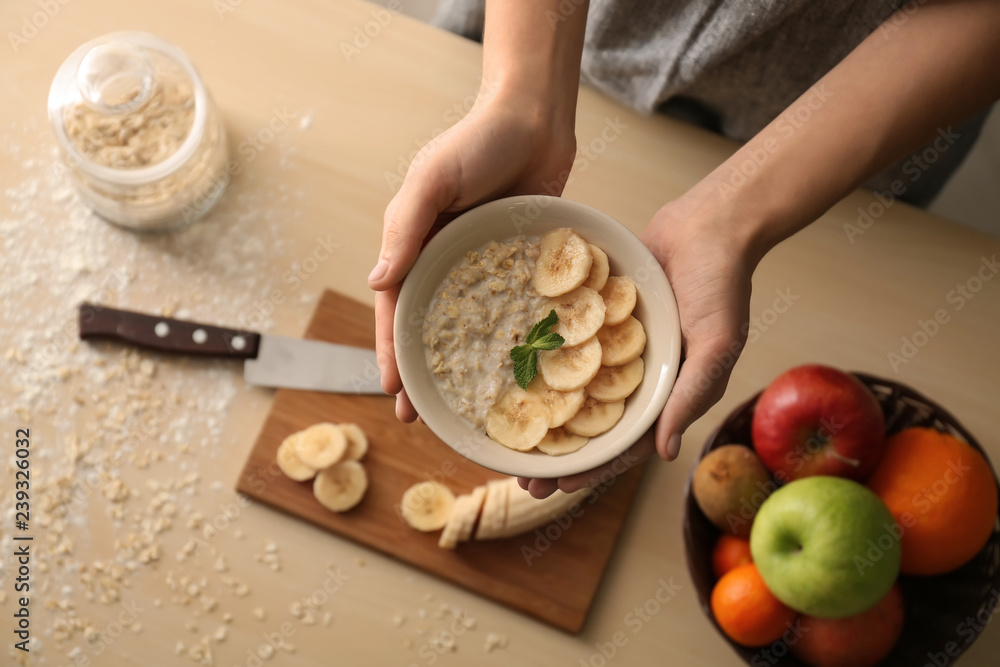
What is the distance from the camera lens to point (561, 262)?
0.89 metres

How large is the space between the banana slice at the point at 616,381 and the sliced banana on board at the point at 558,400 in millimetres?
19

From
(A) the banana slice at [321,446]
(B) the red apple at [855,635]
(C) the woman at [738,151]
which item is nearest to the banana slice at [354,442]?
(A) the banana slice at [321,446]

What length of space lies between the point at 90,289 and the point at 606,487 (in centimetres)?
91

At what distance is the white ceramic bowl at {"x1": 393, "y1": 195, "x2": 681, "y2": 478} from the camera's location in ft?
2.75

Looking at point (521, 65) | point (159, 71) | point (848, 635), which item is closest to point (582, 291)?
point (521, 65)

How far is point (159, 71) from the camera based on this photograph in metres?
1.14

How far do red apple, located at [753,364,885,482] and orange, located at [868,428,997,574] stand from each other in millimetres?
54

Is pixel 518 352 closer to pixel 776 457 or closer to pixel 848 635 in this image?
pixel 776 457

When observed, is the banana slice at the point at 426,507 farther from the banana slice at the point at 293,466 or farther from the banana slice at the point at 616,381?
the banana slice at the point at 616,381

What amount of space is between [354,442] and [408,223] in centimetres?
46

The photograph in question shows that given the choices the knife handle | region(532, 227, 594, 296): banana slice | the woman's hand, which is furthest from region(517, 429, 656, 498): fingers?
the knife handle

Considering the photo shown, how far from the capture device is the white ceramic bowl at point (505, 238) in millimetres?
839

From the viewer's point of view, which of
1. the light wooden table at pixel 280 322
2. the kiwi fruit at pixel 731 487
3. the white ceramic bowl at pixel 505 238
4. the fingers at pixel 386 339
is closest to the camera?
the white ceramic bowl at pixel 505 238

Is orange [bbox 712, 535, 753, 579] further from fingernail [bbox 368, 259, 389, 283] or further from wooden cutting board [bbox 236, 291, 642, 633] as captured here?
fingernail [bbox 368, 259, 389, 283]
